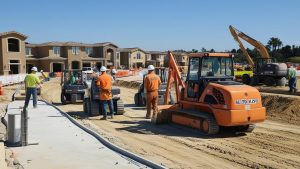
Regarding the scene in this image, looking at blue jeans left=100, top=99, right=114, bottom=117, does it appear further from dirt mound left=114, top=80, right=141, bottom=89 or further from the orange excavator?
dirt mound left=114, top=80, right=141, bottom=89

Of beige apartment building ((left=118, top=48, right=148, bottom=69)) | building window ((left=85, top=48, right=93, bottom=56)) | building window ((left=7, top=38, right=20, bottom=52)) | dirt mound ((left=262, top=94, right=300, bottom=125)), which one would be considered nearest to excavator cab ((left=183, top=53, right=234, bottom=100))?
dirt mound ((left=262, top=94, right=300, bottom=125))

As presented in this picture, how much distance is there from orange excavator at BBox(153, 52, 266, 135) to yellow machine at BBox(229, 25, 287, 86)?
16521 mm

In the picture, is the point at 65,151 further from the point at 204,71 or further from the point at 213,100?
the point at 204,71

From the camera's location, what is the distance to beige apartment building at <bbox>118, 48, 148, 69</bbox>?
83.3 m

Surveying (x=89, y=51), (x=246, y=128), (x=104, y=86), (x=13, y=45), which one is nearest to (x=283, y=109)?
(x=246, y=128)

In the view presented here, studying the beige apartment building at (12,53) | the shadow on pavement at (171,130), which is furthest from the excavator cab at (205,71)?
the beige apartment building at (12,53)

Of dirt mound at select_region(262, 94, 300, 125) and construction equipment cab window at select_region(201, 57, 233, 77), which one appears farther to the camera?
dirt mound at select_region(262, 94, 300, 125)

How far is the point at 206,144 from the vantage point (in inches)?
389

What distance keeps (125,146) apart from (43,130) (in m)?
3.23

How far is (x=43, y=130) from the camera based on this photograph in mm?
11281

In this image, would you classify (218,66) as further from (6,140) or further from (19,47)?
(19,47)

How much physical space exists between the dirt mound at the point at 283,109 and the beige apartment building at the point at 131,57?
2561 inches

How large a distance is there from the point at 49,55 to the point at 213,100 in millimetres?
57517

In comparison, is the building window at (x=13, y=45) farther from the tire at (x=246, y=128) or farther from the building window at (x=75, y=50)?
the tire at (x=246, y=128)
